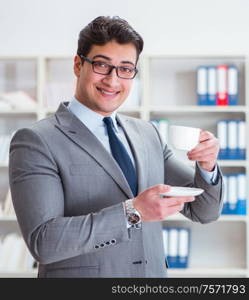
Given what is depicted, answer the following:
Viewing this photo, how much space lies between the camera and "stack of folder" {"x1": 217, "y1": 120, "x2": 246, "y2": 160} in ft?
11.5

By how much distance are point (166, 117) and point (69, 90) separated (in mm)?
736

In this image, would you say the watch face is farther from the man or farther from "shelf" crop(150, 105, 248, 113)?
"shelf" crop(150, 105, 248, 113)

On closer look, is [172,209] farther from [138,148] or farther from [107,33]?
[107,33]

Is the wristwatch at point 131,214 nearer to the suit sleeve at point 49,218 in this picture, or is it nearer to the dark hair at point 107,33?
the suit sleeve at point 49,218

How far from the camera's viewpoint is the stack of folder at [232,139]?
351cm

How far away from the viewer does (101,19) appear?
4.63ft

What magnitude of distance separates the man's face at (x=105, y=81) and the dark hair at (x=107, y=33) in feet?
0.04

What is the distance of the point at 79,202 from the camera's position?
135cm

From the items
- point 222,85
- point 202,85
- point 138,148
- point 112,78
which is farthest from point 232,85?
point 112,78

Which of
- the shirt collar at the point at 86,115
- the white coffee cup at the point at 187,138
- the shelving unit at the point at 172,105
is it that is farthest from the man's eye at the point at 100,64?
the shelving unit at the point at 172,105

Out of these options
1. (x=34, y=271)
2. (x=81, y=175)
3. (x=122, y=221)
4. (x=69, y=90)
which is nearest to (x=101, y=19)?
(x=81, y=175)

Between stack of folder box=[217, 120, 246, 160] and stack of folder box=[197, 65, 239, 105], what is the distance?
15cm

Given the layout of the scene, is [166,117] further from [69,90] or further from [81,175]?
[81,175]

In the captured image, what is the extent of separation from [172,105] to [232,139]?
0.57 m
